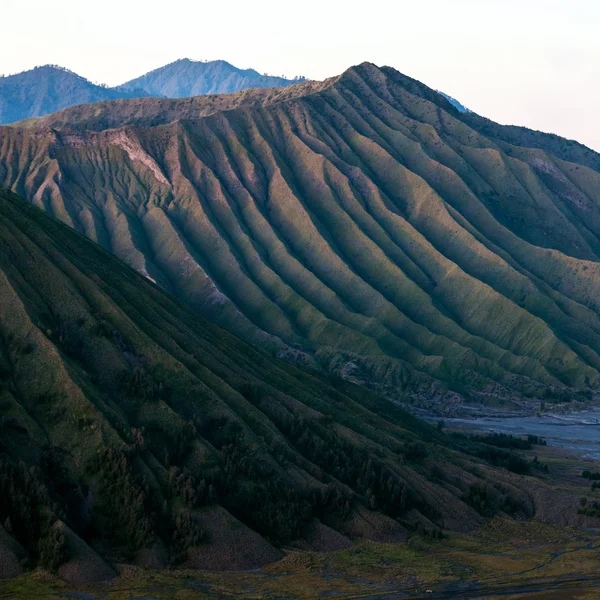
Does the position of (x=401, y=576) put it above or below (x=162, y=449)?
below

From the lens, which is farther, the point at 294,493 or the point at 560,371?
the point at 560,371

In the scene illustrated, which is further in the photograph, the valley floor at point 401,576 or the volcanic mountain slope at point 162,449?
the volcanic mountain slope at point 162,449

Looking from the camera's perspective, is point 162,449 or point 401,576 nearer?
point 401,576

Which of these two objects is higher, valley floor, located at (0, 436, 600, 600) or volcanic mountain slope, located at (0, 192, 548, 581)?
volcanic mountain slope, located at (0, 192, 548, 581)

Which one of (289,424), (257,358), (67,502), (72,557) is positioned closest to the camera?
(72,557)

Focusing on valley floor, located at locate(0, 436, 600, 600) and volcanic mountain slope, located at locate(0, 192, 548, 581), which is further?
volcanic mountain slope, located at locate(0, 192, 548, 581)

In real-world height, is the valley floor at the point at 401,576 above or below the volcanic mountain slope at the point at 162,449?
below

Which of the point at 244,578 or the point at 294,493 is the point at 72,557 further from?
the point at 294,493

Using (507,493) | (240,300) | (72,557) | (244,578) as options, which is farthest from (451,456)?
(240,300)
